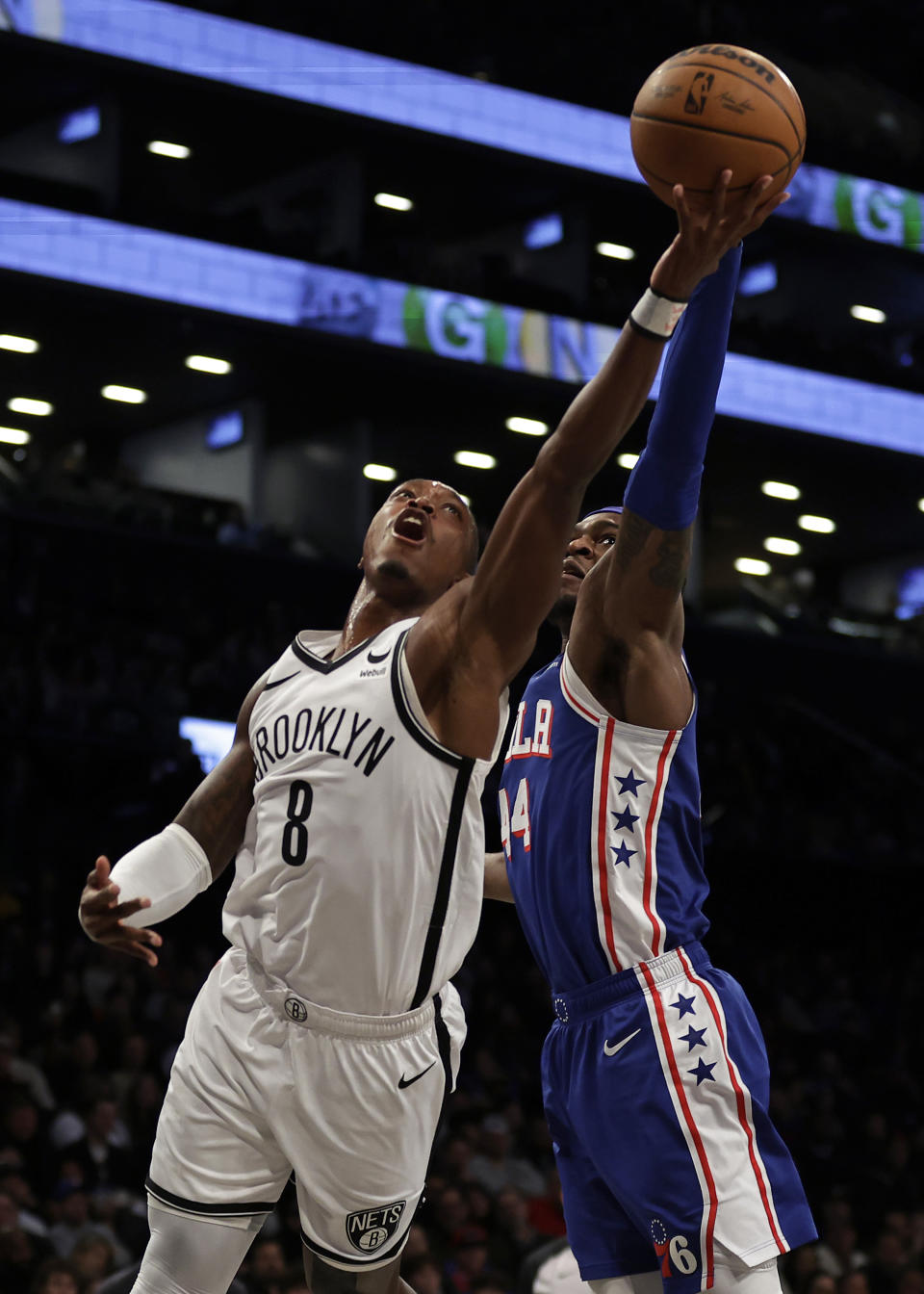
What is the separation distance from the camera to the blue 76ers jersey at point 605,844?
410 cm

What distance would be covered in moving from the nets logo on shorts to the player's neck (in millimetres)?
1281

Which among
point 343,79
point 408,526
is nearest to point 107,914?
point 408,526

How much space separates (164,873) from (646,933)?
1.20 meters

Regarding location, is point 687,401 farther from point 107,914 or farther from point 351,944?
point 107,914

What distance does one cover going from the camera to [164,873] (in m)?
3.94

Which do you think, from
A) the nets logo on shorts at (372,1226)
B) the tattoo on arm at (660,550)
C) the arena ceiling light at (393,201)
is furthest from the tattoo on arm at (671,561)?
the arena ceiling light at (393,201)

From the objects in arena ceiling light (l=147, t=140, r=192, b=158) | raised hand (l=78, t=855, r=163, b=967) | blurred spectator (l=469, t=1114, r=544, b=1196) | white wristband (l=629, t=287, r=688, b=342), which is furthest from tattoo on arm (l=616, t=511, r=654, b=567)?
arena ceiling light (l=147, t=140, r=192, b=158)

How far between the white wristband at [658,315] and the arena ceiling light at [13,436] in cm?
2088

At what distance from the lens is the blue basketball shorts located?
3838 millimetres

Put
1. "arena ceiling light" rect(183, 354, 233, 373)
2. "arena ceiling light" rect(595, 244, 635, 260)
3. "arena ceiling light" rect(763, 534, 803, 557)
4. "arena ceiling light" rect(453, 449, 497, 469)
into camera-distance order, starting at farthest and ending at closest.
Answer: "arena ceiling light" rect(763, 534, 803, 557)
"arena ceiling light" rect(595, 244, 635, 260)
"arena ceiling light" rect(453, 449, 497, 469)
"arena ceiling light" rect(183, 354, 233, 373)

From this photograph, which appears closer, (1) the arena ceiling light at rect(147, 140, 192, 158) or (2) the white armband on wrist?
(2) the white armband on wrist

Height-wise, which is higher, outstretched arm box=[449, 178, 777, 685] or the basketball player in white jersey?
outstretched arm box=[449, 178, 777, 685]

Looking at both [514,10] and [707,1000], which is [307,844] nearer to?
[707,1000]

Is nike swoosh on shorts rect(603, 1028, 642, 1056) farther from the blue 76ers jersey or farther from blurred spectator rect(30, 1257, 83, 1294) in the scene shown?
blurred spectator rect(30, 1257, 83, 1294)
